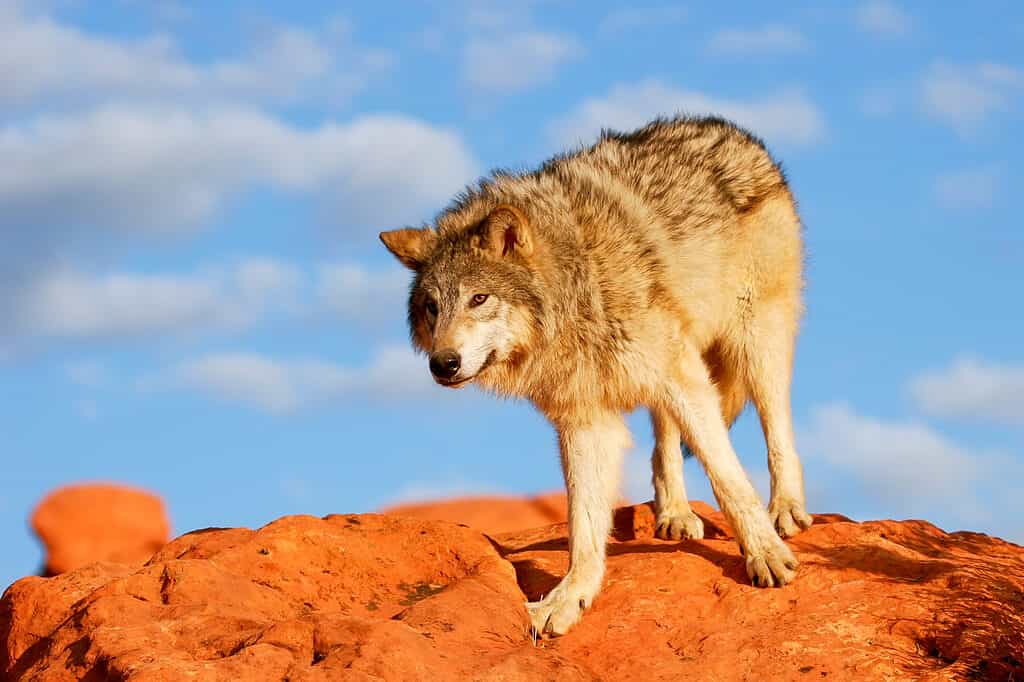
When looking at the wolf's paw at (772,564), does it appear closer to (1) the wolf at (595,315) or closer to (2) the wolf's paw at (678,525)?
(1) the wolf at (595,315)

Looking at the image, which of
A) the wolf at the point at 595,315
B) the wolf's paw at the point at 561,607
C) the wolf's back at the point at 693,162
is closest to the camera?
the wolf's paw at the point at 561,607

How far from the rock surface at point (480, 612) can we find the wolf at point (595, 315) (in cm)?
34

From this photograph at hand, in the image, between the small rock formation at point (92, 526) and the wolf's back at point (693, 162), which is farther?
the small rock formation at point (92, 526)

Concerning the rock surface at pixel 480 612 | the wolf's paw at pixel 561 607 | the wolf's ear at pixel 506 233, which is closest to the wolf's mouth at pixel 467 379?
the wolf's ear at pixel 506 233

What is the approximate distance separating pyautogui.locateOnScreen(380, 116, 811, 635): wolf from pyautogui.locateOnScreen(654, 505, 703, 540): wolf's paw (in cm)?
1

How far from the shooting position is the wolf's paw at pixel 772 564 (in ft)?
24.2

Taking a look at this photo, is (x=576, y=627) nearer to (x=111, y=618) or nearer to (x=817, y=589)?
(x=817, y=589)

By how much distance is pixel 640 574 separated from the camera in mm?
7699

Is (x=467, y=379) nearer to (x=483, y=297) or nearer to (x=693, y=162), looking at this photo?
(x=483, y=297)

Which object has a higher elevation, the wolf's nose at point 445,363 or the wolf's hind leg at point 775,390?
the wolf's hind leg at point 775,390

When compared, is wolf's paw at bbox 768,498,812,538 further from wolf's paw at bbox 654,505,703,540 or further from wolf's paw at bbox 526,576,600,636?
wolf's paw at bbox 526,576,600,636

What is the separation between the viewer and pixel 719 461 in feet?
25.4

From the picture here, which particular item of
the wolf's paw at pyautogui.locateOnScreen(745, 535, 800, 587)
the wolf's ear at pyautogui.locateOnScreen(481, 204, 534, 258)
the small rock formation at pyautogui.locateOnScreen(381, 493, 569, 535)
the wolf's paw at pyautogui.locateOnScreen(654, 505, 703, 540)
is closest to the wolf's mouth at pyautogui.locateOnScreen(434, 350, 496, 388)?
the wolf's ear at pyautogui.locateOnScreen(481, 204, 534, 258)

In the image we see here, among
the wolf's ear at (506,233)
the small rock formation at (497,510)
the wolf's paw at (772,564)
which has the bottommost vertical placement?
the wolf's paw at (772,564)
